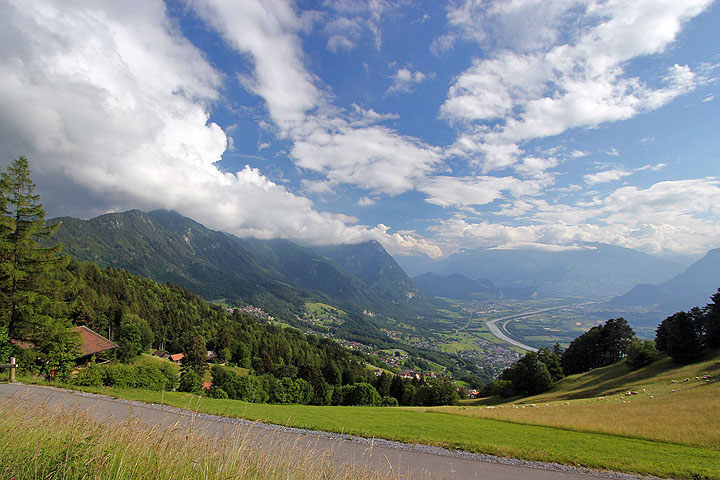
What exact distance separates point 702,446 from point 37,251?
34.2 m

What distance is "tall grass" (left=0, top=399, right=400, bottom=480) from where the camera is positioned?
3035 millimetres

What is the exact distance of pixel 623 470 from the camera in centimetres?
926

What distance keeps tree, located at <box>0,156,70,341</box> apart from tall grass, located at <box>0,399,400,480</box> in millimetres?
18572

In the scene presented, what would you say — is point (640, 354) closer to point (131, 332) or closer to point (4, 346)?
point (4, 346)

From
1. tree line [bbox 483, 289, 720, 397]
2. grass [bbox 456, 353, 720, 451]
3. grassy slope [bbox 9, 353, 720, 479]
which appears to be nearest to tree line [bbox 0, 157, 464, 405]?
grassy slope [bbox 9, 353, 720, 479]

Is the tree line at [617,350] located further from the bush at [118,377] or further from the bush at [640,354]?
the bush at [118,377]

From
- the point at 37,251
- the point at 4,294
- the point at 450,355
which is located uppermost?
the point at 37,251

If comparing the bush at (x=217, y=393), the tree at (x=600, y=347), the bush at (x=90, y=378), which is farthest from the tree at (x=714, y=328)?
the bush at (x=90, y=378)

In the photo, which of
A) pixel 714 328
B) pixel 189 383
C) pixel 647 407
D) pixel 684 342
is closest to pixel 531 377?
pixel 684 342

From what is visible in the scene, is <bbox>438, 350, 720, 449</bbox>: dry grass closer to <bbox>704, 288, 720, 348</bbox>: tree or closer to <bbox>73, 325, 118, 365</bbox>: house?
<bbox>704, 288, 720, 348</bbox>: tree

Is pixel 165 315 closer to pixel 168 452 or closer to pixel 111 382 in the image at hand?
pixel 111 382

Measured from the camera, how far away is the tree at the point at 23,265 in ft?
53.6

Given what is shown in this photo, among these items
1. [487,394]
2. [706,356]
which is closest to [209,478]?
[706,356]

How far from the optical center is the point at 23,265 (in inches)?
671
